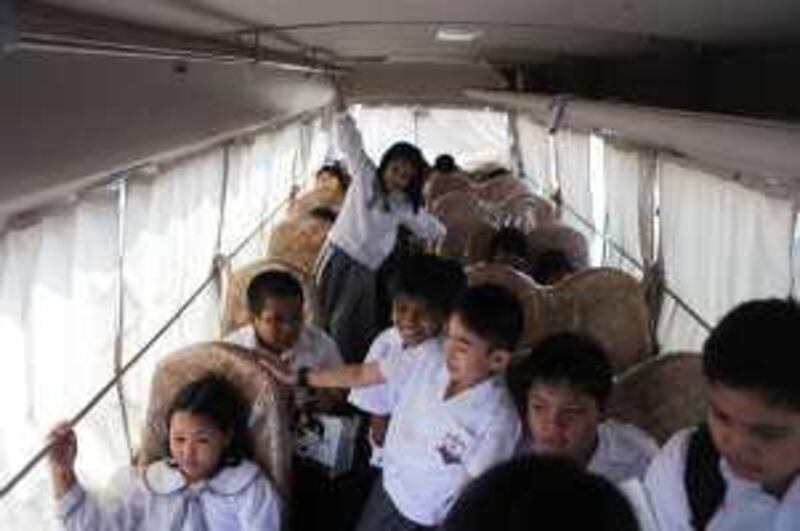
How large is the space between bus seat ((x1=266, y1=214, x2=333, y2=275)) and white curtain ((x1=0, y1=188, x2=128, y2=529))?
264 centimetres

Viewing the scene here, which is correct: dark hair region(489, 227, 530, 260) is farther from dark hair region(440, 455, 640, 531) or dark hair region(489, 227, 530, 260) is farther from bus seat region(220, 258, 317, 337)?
dark hair region(440, 455, 640, 531)

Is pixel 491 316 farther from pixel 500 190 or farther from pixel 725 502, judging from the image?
pixel 500 190

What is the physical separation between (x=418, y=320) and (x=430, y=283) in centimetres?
12

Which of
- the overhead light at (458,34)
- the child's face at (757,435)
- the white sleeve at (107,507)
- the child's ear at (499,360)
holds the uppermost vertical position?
the overhead light at (458,34)

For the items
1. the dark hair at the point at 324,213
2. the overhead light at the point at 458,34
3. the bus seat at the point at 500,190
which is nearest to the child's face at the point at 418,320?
the overhead light at the point at 458,34

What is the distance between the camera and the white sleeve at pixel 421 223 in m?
5.89

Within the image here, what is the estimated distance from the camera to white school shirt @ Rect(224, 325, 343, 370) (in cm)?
382

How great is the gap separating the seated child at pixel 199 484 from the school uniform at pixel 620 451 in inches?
29.8

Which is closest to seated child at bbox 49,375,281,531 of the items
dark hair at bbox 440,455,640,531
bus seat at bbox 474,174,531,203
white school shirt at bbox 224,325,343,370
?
white school shirt at bbox 224,325,343,370

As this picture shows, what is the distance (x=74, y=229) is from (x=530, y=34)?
2.13 m

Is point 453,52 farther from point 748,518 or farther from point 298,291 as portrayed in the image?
point 748,518

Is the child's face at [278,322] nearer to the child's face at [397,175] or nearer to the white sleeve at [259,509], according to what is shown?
the white sleeve at [259,509]

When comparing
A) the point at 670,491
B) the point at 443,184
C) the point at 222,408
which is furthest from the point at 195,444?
the point at 443,184

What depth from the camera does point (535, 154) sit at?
11.3 metres
